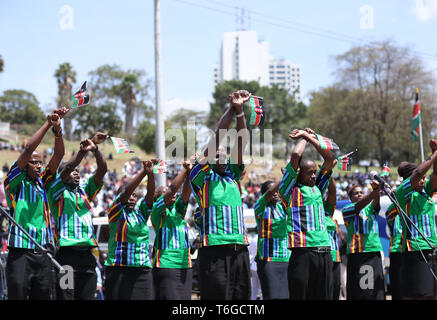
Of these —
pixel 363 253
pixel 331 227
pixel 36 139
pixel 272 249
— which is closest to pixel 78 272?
pixel 36 139

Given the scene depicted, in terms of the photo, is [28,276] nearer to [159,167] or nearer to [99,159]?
[99,159]

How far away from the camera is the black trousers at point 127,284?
20.5 feet

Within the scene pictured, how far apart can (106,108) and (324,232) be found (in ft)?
174

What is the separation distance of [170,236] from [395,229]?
2.88m

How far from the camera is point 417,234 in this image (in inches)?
268

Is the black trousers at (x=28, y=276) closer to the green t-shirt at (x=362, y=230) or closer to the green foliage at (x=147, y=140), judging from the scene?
the green t-shirt at (x=362, y=230)

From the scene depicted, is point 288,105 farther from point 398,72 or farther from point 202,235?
point 202,235

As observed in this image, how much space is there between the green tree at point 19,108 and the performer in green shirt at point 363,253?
77017 millimetres

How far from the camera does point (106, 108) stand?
187 ft

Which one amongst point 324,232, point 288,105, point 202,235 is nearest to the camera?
point 202,235

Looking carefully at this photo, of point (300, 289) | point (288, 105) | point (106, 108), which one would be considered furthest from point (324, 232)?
point (288, 105)
